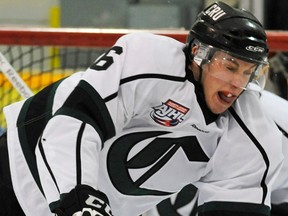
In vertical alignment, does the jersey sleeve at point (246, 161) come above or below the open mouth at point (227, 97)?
below

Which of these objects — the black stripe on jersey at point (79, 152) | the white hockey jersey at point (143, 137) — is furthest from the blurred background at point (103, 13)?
the black stripe on jersey at point (79, 152)

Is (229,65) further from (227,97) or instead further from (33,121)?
(33,121)

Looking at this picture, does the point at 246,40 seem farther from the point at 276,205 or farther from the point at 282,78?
the point at 282,78

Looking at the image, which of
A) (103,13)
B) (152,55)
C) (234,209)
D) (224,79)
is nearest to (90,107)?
(152,55)

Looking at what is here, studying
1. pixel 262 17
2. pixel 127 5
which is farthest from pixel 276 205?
pixel 127 5

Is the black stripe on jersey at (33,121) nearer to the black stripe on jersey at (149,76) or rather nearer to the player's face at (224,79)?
the black stripe on jersey at (149,76)

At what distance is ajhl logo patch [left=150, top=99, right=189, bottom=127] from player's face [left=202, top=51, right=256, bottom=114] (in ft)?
0.21

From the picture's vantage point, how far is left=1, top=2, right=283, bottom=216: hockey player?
60.9 inches

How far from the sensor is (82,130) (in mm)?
1500

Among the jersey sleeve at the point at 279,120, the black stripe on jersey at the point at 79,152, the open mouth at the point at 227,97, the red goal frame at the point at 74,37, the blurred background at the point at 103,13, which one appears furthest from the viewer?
the blurred background at the point at 103,13

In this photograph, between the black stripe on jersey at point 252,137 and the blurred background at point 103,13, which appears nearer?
the black stripe on jersey at point 252,137

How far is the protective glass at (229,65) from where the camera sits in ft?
5.35

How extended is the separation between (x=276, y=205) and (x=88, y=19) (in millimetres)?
2845

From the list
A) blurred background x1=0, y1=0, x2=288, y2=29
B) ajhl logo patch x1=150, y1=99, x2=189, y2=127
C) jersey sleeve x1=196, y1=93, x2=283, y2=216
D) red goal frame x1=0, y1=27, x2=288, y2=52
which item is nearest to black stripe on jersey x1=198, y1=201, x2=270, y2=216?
jersey sleeve x1=196, y1=93, x2=283, y2=216
